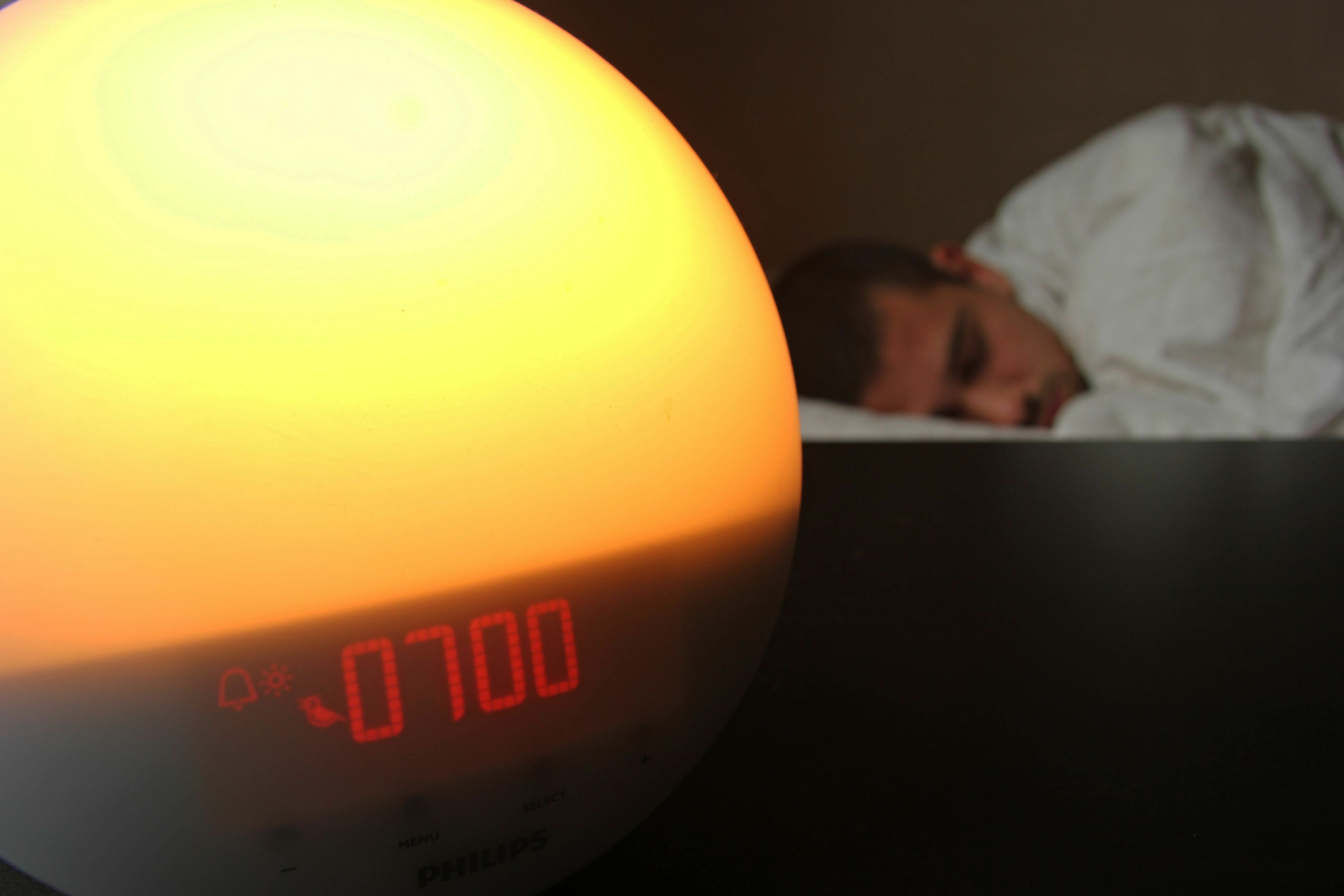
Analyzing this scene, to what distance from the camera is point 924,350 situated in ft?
3.99

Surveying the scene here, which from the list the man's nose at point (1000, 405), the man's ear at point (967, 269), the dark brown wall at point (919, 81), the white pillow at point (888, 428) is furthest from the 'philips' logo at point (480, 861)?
the dark brown wall at point (919, 81)

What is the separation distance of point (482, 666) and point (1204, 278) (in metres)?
1.23

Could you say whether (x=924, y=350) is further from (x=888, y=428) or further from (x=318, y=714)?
(x=318, y=714)

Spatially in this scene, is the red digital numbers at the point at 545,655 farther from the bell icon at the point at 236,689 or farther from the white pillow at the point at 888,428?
the white pillow at the point at 888,428

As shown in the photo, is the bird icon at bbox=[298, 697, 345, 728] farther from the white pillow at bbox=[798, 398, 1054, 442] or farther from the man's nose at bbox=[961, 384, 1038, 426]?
the man's nose at bbox=[961, 384, 1038, 426]

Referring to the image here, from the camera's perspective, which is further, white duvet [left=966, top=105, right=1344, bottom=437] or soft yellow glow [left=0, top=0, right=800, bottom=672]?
white duvet [left=966, top=105, right=1344, bottom=437]

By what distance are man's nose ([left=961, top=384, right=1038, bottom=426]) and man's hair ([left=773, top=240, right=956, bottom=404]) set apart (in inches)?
4.6

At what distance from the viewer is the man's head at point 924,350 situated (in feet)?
3.99

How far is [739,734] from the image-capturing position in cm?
30

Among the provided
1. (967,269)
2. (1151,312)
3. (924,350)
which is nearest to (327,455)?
(924,350)

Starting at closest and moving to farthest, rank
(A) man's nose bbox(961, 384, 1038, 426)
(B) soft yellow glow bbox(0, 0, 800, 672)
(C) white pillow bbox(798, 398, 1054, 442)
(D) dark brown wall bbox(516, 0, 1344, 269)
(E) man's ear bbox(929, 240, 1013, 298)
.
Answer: (B) soft yellow glow bbox(0, 0, 800, 672) < (C) white pillow bbox(798, 398, 1054, 442) < (A) man's nose bbox(961, 384, 1038, 426) < (E) man's ear bbox(929, 240, 1013, 298) < (D) dark brown wall bbox(516, 0, 1344, 269)

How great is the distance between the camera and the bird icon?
189 mm

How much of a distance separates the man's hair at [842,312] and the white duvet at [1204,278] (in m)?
0.21

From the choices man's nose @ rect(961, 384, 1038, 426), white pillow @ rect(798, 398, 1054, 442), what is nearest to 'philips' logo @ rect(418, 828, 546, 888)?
white pillow @ rect(798, 398, 1054, 442)
